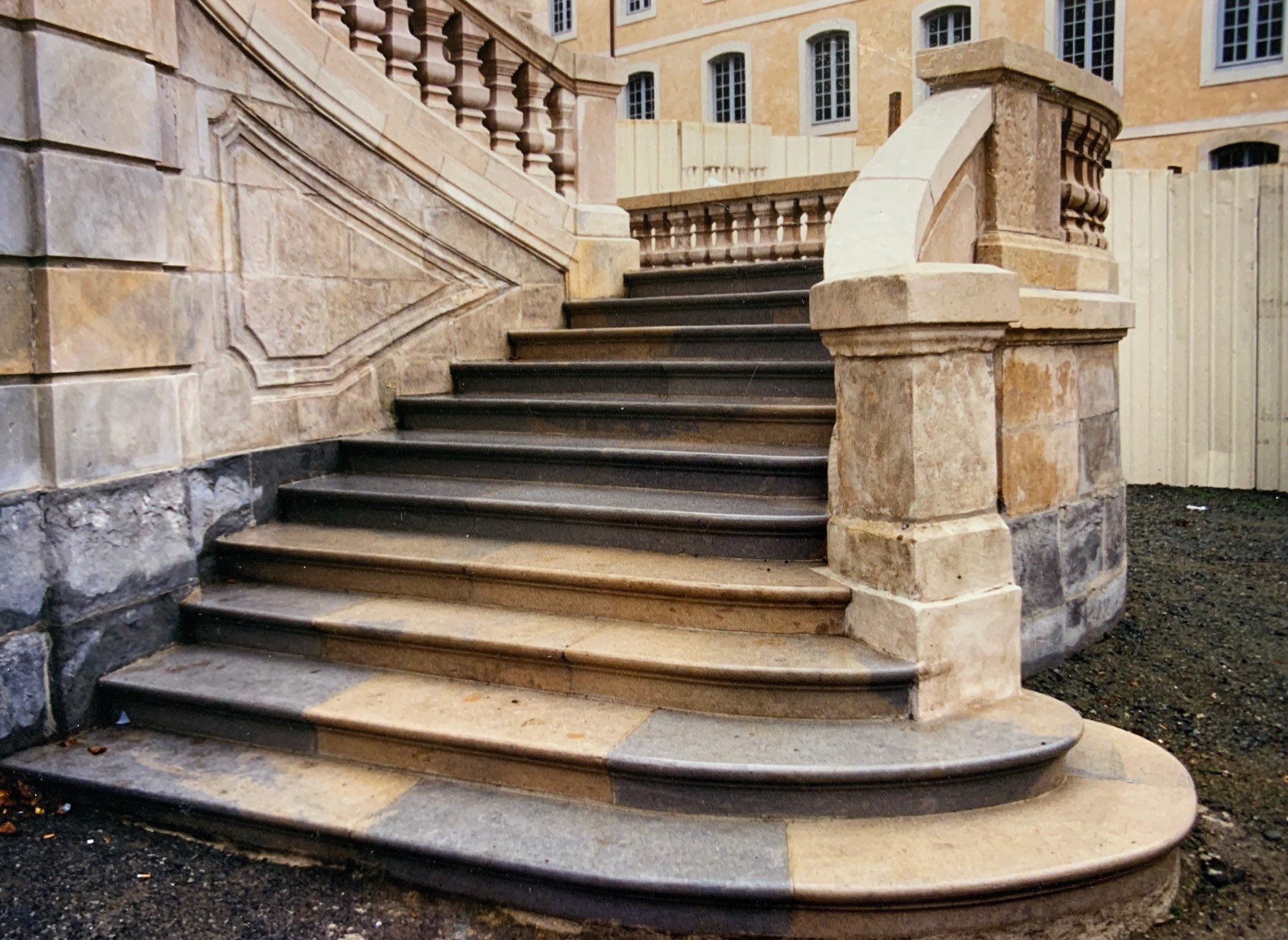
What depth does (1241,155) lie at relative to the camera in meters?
19.7

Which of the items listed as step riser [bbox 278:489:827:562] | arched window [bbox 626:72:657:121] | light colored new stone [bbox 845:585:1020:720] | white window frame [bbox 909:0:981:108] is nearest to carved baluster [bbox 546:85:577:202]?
step riser [bbox 278:489:827:562]

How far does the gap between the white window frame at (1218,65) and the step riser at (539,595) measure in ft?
65.2

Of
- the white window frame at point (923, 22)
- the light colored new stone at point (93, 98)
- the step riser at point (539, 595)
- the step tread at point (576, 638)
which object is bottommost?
the step tread at point (576, 638)

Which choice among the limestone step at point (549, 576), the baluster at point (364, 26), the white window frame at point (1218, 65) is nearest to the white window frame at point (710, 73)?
the white window frame at point (1218, 65)

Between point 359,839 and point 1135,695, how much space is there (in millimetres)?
3117

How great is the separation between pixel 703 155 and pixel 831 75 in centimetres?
1118

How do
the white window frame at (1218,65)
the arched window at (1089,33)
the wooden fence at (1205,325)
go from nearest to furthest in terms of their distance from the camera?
the wooden fence at (1205,325), the white window frame at (1218,65), the arched window at (1089,33)

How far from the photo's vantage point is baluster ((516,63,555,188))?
6324mm

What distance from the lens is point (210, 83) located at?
15.1 ft

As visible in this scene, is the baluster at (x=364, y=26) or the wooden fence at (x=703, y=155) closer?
the baluster at (x=364, y=26)

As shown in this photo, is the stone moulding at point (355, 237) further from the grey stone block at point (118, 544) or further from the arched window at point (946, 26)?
the arched window at point (946, 26)

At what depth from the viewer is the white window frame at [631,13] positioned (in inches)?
1051

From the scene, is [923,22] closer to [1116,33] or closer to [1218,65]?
[1116,33]

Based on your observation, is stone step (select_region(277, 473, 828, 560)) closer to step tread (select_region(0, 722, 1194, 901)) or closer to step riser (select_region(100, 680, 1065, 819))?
step riser (select_region(100, 680, 1065, 819))
